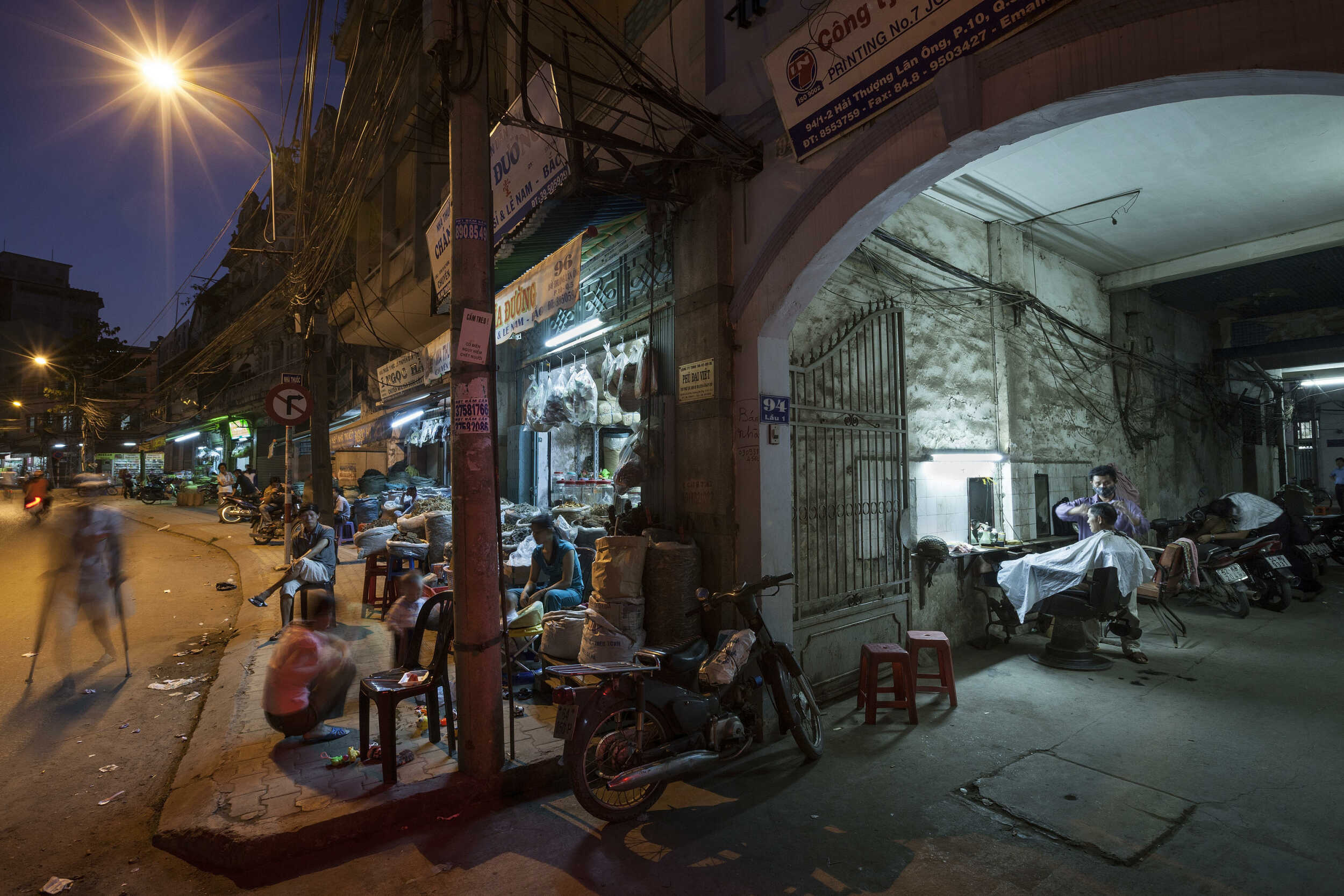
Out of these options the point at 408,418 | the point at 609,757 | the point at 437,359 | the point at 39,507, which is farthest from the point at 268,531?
the point at 609,757

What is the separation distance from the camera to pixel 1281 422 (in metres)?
15.2

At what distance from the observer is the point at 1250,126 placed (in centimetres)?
623

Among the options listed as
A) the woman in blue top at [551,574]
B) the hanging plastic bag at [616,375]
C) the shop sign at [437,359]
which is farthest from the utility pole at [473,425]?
the shop sign at [437,359]

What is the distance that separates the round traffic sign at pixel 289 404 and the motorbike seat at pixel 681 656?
748cm

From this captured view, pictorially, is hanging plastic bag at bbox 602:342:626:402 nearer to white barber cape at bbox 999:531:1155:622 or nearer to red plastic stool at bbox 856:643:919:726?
red plastic stool at bbox 856:643:919:726

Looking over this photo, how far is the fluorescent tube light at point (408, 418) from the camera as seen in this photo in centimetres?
1339

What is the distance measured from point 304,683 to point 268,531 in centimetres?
→ 1385

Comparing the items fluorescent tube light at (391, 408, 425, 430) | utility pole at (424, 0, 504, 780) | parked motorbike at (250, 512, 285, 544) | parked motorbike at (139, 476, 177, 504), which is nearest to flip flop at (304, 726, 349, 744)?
utility pole at (424, 0, 504, 780)

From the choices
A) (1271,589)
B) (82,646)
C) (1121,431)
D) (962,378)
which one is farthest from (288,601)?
(1271,589)

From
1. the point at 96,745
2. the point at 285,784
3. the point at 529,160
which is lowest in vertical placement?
the point at 96,745

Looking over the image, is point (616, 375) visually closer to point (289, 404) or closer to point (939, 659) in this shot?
point (939, 659)

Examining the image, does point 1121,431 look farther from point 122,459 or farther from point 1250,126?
point 122,459

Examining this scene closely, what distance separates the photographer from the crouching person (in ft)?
14.9

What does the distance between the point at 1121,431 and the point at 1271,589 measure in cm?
302
